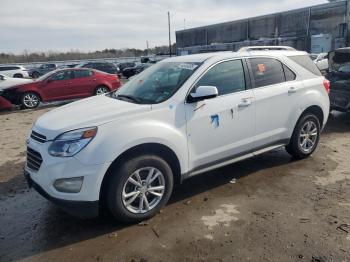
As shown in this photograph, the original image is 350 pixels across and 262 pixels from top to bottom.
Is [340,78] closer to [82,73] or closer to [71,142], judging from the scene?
[71,142]

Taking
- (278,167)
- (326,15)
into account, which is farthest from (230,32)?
(278,167)

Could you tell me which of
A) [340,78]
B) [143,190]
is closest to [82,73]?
[340,78]

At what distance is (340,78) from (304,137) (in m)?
3.93

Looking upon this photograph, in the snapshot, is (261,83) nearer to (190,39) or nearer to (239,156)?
(239,156)

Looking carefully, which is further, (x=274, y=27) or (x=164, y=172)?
(x=274, y=27)

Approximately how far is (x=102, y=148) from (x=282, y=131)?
2826 mm

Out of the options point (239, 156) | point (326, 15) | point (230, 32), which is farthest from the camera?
point (230, 32)

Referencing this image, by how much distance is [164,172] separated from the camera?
3883 mm

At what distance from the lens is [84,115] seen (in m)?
3.77

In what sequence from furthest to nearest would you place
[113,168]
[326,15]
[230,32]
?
[230,32] < [326,15] < [113,168]

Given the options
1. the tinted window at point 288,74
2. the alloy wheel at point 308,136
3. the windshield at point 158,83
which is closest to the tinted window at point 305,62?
the tinted window at point 288,74

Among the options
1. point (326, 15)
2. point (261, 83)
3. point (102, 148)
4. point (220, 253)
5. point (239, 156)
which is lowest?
point (220, 253)

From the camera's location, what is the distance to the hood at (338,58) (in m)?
8.88

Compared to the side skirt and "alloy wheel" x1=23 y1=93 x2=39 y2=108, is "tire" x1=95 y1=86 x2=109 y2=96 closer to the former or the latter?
"alloy wheel" x1=23 y1=93 x2=39 y2=108
